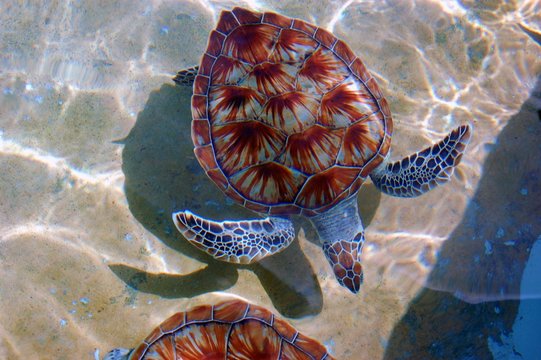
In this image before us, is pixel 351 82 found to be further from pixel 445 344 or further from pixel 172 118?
pixel 445 344

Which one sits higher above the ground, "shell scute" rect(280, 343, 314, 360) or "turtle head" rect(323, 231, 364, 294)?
"turtle head" rect(323, 231, 364, 294)

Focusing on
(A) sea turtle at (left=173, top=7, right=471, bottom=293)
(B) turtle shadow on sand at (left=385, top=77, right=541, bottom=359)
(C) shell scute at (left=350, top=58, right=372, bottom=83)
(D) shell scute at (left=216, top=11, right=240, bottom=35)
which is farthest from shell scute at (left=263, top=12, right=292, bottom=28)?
(B) turtle shadow on sand at (left=385, top=77, right=541, bottom=359)

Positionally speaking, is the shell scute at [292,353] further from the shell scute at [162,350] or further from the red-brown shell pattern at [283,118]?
the red-brown shell pattern at [283,118]

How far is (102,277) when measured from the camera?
11.2 ft

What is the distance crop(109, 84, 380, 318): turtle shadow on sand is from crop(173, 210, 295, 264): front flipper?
0.34 meters

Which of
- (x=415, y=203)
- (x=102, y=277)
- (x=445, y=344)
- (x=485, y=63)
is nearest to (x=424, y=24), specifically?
(x=485, y=63)

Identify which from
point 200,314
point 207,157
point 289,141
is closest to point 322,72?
point 289,141

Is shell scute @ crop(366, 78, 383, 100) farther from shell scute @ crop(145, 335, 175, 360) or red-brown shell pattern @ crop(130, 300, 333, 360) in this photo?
shell scute @ crop(145, 335, 175, 360)

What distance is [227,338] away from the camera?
2.62 metres

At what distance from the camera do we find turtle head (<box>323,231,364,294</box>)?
310cm

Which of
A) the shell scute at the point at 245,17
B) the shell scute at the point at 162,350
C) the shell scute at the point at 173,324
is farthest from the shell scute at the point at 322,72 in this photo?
the shell scute at the point at 162,350

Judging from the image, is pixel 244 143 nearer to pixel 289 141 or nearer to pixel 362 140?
pixel 289 141

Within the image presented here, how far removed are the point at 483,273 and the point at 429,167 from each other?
1026 millimetres

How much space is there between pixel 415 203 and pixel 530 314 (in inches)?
49.4
